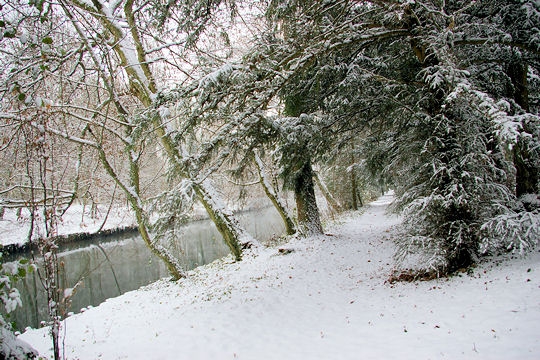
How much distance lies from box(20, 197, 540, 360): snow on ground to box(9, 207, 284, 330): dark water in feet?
4.42

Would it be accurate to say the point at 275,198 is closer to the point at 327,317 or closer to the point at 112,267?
the point at 112,267

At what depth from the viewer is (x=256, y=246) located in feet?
35.3

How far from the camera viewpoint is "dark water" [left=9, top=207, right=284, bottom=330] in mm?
9836

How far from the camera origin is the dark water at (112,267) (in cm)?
984

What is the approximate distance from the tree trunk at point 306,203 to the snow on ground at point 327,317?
7.89 feet

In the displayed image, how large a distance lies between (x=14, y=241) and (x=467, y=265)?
73.9 feet

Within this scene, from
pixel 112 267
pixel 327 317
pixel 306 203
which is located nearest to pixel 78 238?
pixel 112 267

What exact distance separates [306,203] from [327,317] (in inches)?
234

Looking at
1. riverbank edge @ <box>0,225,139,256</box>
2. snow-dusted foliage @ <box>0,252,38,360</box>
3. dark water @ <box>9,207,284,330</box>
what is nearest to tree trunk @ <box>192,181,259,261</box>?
dark water @ <box>9,207,284,330</box>

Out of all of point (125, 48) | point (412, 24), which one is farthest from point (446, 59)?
point (125, 48)

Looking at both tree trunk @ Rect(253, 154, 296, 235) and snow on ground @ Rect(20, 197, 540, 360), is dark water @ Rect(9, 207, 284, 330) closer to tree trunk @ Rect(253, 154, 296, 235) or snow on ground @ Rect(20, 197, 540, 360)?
snow on ground @ Rect(20, 197, 540, 360)

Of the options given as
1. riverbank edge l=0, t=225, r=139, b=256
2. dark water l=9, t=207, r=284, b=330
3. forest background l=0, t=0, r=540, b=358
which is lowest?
dark water l=9, t=207, r=284, b=330

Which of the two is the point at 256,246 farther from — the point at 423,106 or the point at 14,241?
the point at 14,241

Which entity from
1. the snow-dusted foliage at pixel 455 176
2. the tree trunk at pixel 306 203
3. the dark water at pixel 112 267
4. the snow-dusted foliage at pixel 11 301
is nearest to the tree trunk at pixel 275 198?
the tree trunk at pixel 306 203
